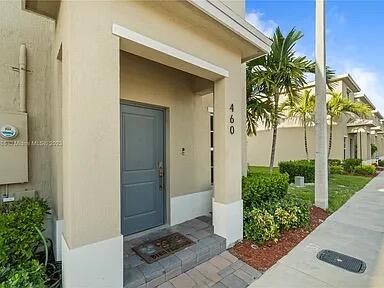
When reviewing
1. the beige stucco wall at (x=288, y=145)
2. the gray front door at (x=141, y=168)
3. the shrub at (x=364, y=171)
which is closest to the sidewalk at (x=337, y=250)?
the gray front door at (x=141, y=168)

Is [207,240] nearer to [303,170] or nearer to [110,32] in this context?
[110,32]

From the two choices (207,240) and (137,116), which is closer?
(207,240)

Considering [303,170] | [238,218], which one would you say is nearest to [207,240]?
[238,218]

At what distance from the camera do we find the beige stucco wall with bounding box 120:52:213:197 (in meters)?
4.31

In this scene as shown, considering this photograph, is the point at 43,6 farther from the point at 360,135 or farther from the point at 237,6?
the point at 360,135

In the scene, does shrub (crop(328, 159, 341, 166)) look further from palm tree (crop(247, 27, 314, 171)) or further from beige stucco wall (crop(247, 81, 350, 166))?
palm tree (crop(247, 27, 314, 171))

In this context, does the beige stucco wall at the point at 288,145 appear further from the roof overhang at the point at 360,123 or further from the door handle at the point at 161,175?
the door handle at the point at 161,175

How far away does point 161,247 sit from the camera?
3.72m

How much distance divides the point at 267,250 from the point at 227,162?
1748 millimetres

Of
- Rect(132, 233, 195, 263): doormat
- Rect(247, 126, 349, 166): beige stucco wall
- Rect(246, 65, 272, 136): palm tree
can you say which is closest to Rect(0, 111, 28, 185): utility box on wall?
Rect(132, 233, 195, 263): doormat

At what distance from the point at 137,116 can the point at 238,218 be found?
2747 mm

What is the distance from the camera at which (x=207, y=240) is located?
3.92m

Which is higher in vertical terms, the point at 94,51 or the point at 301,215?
the point at 94,51

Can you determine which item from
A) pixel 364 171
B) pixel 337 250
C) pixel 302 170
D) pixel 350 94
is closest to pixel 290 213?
pixel 337 250
